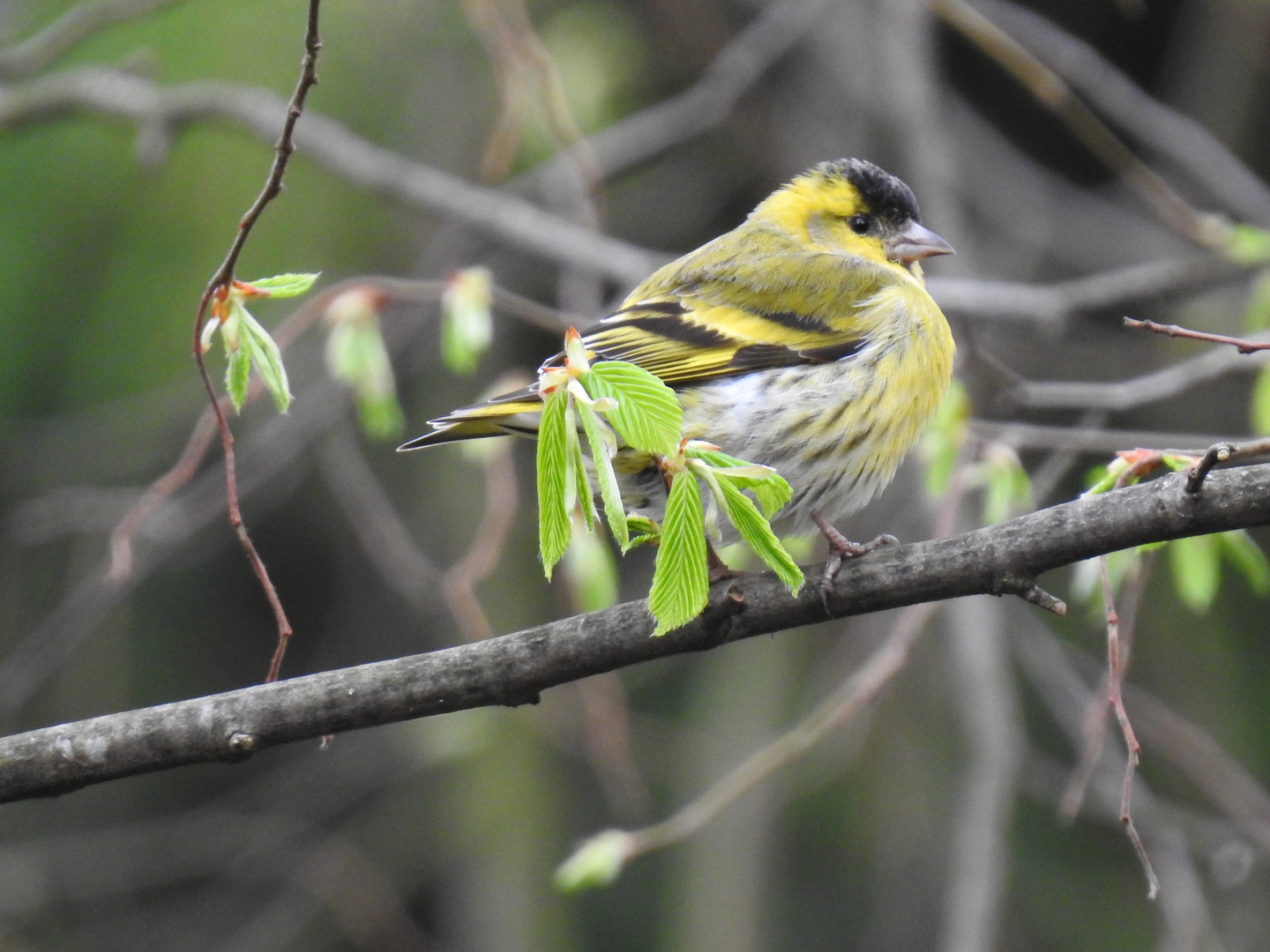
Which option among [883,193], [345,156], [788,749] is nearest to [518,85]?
[345,156]

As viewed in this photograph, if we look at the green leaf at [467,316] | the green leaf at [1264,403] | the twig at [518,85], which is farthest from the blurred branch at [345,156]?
the green leaf at [1264,403]

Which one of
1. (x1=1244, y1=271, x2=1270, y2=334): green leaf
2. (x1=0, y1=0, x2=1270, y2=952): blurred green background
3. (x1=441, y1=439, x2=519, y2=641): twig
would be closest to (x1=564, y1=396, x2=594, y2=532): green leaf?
(x1=441, y1=439, x2=519, y2=641): twig

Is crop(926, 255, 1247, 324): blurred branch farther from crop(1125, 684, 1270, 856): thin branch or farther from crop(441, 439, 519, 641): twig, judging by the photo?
crop(441, 439, 519, 641): twig

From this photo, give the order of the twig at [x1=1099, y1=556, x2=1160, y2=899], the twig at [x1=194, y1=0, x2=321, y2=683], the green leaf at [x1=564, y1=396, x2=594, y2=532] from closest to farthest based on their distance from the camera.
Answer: the green leaf at [x1=564, y1=396, x2=594, y2=532], the twig at [x1=194, y1=0, x2=321, y2=683], the twig at [x1=1099, y1=556, x2=1160, y2=899]

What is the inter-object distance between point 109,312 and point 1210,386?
543 centimetres

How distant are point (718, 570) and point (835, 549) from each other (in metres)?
0.40

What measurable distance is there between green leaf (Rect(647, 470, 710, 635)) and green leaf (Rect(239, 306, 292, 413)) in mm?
847

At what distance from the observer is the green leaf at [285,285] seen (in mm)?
2678

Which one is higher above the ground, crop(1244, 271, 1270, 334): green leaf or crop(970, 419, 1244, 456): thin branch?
crop(1244, 271, 1270, 334): green leaf

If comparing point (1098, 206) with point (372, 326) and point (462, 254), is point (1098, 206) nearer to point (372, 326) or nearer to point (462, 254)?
point (462, 254)

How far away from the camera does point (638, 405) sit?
88.0 inches

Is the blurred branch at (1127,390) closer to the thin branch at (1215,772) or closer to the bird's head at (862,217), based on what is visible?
the bird's head at (862,217)

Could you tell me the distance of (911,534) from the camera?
7012 mm

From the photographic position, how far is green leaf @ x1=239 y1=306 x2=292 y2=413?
2.65 m
